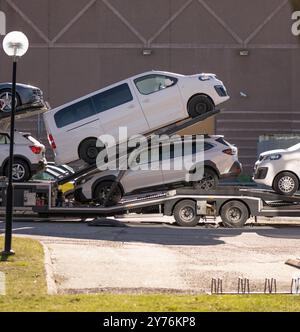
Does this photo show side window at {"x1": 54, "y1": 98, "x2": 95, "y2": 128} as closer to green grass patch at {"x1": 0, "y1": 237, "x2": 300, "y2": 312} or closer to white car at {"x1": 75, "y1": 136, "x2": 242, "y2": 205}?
white car at {"x1": 75, "y1": 136, "x2": 242, "y2": 205}

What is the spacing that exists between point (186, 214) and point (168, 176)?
116 cm

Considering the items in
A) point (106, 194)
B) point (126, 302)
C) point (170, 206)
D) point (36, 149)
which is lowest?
point (126, 302)

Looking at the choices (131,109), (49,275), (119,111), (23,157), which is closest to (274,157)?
(131,109)

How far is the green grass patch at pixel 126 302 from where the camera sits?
7.80m

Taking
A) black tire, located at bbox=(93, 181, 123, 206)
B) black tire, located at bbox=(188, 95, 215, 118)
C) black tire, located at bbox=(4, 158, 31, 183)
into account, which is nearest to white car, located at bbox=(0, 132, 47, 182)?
black tire, located at bbox=(4, 158, 31, 183)

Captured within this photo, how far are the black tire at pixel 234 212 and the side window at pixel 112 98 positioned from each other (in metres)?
3.68

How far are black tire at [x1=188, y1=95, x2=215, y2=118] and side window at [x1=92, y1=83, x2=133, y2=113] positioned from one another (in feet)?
4.98

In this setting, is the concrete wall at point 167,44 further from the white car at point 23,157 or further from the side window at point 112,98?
the side window at point 112,98

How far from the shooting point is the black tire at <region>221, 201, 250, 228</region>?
1880 cm

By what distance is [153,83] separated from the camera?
18375 mm

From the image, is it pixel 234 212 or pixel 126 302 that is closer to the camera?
pixel 126 302

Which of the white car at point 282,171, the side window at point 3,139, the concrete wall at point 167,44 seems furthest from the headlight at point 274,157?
the concrete wall at point 167,44

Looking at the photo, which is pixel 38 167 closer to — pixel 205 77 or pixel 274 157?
pixel 205 77
